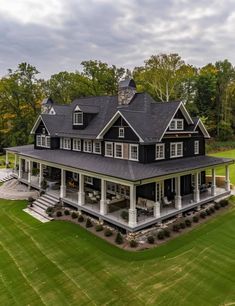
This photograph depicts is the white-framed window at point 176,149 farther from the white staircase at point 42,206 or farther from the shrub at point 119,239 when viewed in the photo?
the white staircase at point 42,206

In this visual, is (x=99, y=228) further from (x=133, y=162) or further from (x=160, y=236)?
(x=133, y=162)

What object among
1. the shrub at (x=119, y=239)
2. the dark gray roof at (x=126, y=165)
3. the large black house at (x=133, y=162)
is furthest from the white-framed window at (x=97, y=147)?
the shrub at (x=119, y=239)

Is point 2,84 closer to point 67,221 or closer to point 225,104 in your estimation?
point 67,221

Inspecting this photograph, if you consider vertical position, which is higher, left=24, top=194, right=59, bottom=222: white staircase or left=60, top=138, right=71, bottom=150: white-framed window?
left=60, top=138, right=71, bottom=150: white-framed window

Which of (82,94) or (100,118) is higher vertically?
(82,94)

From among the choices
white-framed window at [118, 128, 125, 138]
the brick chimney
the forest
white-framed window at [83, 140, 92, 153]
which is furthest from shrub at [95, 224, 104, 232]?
the forest

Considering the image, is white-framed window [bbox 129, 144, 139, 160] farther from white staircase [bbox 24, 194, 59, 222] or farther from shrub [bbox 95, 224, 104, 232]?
white staircase [bbox 24, 194, 59, 222]

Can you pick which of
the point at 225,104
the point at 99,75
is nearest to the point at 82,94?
the point at 99,75
